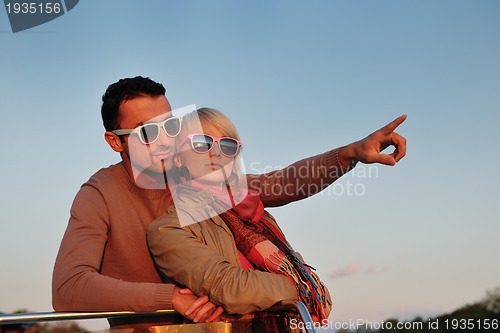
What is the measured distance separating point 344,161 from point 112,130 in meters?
1.15

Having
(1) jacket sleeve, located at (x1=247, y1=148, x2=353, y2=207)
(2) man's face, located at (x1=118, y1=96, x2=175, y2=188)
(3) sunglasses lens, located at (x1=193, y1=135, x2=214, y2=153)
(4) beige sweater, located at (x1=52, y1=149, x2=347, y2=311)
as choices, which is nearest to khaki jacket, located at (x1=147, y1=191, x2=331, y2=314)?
(4) beige sweater, located at (x1=52, y1=149, x2=347, y2=311)

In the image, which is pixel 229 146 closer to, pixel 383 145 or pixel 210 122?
pixel 210 122

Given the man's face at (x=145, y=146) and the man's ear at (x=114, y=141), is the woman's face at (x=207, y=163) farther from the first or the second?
the man's ear at (x=114, y=141)

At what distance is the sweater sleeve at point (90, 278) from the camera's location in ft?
8.08

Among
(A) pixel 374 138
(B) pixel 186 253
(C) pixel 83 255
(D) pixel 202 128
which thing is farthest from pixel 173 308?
(A) pixel 374 138

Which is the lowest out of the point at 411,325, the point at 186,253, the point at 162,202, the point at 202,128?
the point at 411,325

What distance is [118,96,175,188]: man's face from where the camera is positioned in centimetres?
306

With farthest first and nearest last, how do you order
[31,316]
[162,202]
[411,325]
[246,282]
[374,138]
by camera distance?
[411,325] < [162,202] < [374,138] < [246,282] < [31,316]

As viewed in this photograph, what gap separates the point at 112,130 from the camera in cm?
328

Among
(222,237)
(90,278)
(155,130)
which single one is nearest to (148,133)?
(155,130)

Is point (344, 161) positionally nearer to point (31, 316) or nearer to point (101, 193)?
point (101, 193)

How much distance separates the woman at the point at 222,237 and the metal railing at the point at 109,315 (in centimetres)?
8

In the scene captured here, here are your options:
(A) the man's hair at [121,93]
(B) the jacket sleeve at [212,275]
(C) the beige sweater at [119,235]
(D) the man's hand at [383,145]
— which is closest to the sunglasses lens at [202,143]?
(C) the beige sweater at [119,235]

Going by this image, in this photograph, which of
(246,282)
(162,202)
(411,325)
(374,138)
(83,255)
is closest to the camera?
(246,282)
